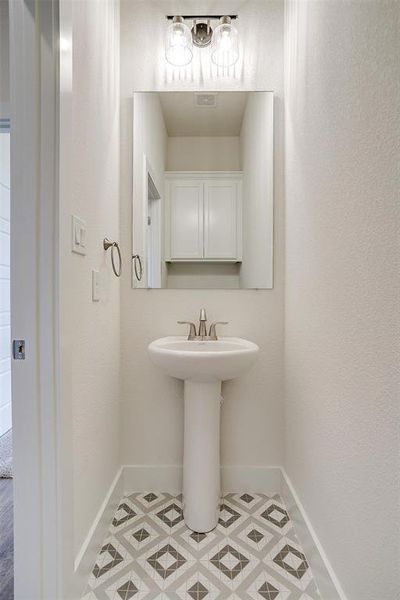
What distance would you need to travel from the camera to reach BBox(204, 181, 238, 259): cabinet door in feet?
5.66

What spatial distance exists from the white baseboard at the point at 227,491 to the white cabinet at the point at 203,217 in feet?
3.66

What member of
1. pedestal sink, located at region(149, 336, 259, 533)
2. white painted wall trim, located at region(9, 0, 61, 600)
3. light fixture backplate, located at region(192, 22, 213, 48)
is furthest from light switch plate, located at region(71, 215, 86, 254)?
light fixture backplate, located at region(192, 22, 213, 48)

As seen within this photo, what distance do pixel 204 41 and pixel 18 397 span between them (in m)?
1.84

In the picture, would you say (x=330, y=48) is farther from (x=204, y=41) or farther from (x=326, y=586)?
(x=326, y=586)

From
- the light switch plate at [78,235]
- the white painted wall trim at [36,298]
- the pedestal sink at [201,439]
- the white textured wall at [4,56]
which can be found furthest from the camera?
the white textured wall at [4,56]

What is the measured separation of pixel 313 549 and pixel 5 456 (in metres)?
1.80

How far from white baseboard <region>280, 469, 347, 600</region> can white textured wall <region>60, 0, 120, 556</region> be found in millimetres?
828

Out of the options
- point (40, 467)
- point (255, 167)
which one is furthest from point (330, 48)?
point (40, 467)

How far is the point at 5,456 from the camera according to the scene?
2012 mm

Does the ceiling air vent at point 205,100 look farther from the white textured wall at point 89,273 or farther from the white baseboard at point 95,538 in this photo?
the white baseboard at point 95,538

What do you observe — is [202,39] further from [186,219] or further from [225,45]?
[186,219]

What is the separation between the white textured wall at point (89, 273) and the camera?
110 centimetres

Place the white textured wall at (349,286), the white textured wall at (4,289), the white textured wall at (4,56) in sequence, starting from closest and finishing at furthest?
the white textured wall at (349,286) < the white textured wall at (4,56) < the white textured wall at (4,289)

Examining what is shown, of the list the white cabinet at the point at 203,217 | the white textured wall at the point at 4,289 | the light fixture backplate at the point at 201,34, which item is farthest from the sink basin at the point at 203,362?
the white textured wall at the point at 4,289
